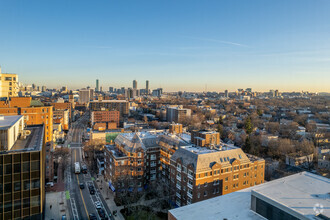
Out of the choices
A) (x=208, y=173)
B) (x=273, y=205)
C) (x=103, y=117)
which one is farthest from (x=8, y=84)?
(x=273, y=205)

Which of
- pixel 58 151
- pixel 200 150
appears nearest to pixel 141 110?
pixel 58 151

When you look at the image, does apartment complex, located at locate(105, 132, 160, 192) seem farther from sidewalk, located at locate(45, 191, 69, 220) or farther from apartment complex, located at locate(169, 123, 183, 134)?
apartment complex, located at locate(169, 123, 183, 134)

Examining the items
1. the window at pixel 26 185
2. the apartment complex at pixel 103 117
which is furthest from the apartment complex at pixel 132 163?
the apartment complex at pixel 103 117

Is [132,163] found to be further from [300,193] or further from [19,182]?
[300,193]

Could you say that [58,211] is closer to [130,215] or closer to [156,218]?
[130,215]

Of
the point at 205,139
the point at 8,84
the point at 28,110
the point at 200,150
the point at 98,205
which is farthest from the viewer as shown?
the point at 8,84

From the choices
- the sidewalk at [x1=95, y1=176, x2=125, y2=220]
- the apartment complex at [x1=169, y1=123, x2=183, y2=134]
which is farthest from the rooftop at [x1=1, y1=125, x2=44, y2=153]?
the apartment complex at [x1=169, y1=123, x2=183, y2=134]
